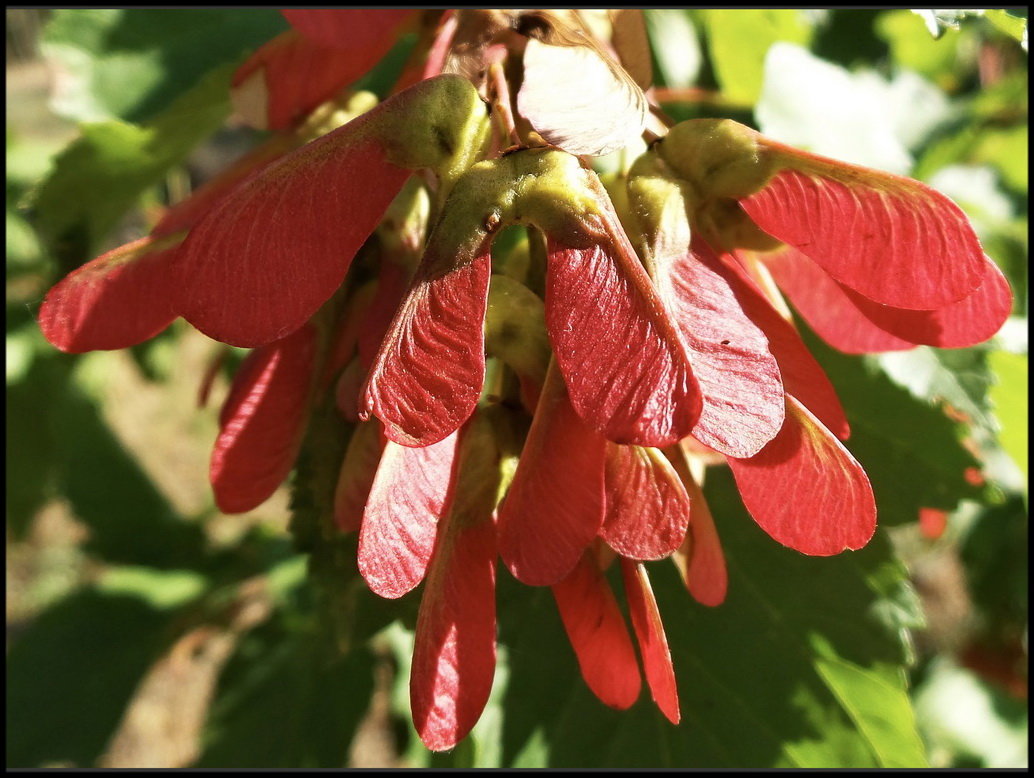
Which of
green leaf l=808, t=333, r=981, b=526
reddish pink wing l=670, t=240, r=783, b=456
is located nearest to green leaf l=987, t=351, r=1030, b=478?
green leaf l=808, t=333, r=981, b=526

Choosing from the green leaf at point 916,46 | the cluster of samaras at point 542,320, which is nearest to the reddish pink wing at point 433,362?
the cluster of samaras at point 542,320

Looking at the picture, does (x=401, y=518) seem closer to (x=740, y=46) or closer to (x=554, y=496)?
(x=554, y=496)

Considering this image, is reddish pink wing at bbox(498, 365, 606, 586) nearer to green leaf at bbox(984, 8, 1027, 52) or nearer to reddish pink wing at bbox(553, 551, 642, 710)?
reddish pink wing at bbox(553, 551, 642, 710)

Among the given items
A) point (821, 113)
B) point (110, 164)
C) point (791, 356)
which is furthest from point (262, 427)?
point (821, 113)

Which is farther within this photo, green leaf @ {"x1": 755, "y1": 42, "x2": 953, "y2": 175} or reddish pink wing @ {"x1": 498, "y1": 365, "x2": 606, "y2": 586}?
green leaf @ {"x1": 755, "y1": 42, "x2": 953, "y2": 175}

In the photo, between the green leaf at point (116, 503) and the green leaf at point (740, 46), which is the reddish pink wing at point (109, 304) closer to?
the green leaf at point (740, 46)

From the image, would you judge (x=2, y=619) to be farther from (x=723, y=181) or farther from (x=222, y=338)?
(x=723, y=181)

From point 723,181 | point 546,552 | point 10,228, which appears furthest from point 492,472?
point 10,228
